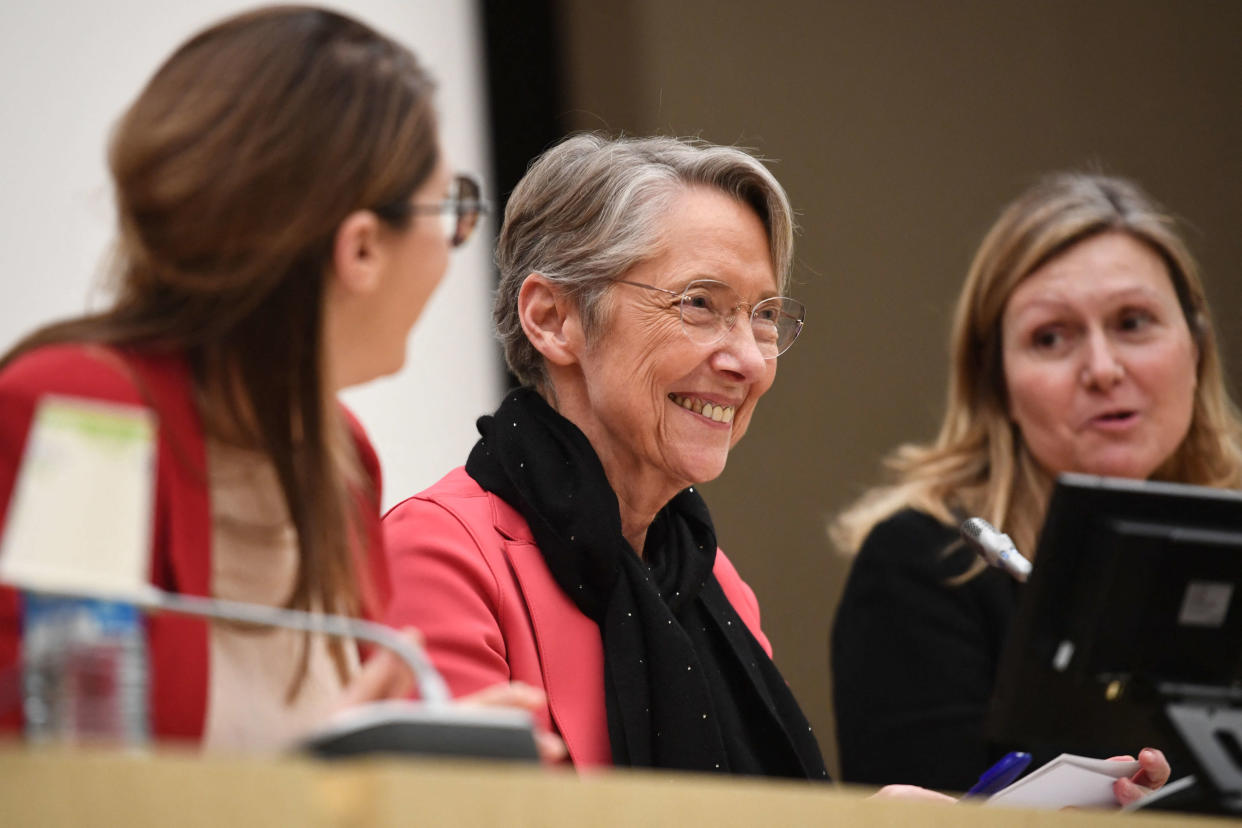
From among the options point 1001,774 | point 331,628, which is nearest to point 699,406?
point 1001,774

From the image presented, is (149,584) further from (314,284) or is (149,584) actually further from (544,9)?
(544,9)

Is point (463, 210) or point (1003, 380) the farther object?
point (1003, 380)

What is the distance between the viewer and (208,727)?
1.28 meters

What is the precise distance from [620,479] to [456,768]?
1.21 m

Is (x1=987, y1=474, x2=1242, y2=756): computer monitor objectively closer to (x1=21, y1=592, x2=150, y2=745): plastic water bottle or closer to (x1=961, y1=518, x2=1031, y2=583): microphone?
(x1=961, y1=518, x2=1031, y2=583): microphone

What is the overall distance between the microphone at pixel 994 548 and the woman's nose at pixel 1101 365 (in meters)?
1.04

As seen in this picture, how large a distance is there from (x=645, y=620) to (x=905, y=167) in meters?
2.32

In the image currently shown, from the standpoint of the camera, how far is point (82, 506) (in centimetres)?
100

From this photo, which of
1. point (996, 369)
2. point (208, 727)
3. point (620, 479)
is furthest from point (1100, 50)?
point (208, 727)

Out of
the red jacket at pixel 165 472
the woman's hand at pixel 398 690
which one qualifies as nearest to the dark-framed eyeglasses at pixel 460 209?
the red jacket at pixel 165 472

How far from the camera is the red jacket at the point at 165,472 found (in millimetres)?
1188

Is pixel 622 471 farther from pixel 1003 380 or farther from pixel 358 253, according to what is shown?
pixel 1003 380

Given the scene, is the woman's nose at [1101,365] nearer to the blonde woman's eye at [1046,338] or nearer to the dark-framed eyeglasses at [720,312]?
the blonde woman's eye at [1046,338]

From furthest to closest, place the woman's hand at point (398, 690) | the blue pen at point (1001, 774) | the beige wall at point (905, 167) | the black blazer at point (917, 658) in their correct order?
1. the beige wall at point (905, 167)
2. the black blazer at point (917, 658)
3. the blue pen at point (1001, 774)
4. the woman's hand at point (398, 690)
